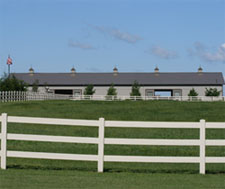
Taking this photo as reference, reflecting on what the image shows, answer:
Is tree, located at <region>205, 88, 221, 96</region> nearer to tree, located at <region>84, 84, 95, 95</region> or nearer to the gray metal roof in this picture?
the gray metal roof

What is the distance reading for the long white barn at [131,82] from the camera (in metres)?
80.9

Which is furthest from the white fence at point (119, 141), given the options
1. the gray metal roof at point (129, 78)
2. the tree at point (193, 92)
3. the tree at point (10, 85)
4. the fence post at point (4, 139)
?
the gray metal roof at point (129, 78)

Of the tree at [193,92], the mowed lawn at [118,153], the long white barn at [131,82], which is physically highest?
the long white barn at [131,82]

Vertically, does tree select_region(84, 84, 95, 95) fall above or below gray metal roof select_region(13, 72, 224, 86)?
below

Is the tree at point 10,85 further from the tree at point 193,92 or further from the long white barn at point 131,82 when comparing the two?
the tree at point 193,92

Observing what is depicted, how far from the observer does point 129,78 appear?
279ft

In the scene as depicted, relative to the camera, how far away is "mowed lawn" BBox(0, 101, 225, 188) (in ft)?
33.7

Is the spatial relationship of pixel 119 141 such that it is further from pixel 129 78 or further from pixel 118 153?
pixel 129 78

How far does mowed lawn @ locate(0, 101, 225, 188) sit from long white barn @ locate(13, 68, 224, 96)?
3888 cm

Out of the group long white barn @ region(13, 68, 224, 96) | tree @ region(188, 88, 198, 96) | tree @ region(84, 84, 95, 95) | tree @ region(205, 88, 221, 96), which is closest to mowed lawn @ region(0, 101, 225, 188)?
tree @ region(188, 88, 198, 96)

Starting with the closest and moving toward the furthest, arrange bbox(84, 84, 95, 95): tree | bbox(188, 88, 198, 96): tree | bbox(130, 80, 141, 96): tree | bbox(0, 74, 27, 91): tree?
bbox(0, 74, 27, 91): tree, bbox(130, 80, 141, 96): tree, bbox(188, 88, 198, 96): tree, bbox(84, 84, 95, 95): tree

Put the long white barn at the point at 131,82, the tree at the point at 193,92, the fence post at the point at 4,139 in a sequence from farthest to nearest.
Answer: the long white barn at the point at 131,82
the tree at the point at 193,92
the fence post at the point at 4,139

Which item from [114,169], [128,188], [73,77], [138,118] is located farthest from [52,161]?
[73,77]

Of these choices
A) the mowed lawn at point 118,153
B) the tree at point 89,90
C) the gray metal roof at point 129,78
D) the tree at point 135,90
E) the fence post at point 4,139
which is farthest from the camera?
the gray metal roof at point 129,78
